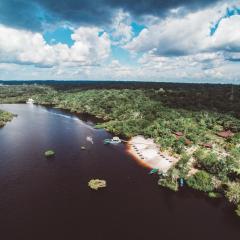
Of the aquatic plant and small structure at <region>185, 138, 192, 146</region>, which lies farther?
small structure at <region>185, 138, 192, 146</region>

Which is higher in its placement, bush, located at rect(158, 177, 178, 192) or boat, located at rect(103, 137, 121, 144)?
bush, located at rect(158, 177, 178, 192)

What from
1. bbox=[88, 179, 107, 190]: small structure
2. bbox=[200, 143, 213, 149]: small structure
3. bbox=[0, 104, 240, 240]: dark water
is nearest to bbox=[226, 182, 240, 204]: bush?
bbox=[0, 104, 240, 240]: dark water

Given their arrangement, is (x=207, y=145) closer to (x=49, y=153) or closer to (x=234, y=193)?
(x=234, y=193)

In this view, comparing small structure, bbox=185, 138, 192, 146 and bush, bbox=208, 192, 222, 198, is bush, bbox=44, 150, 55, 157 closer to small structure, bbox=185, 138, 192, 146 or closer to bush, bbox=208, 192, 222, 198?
small structure, bbox=185, 138, 192, 146

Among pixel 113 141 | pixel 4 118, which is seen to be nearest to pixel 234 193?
pixel 113 141

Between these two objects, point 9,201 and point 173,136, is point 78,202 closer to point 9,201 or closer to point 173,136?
point 9,201
